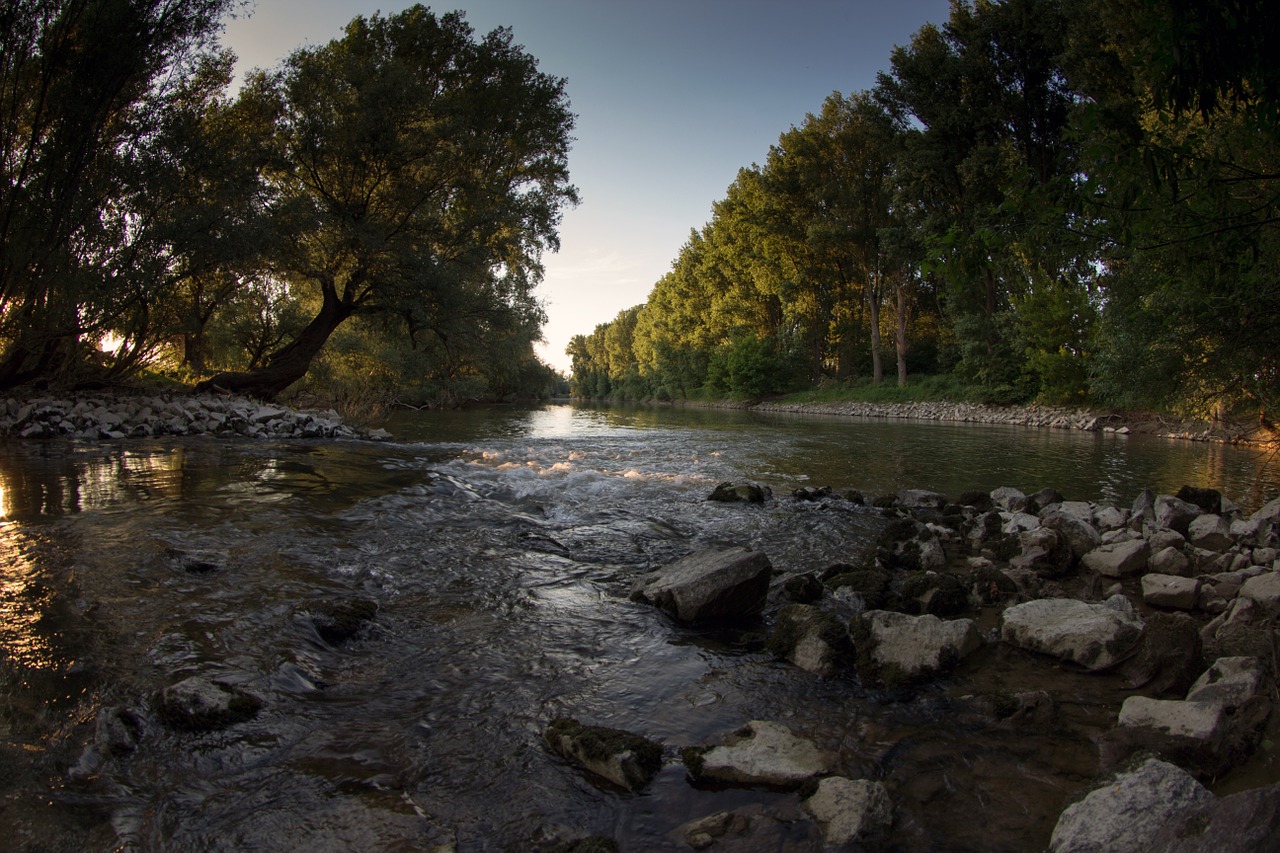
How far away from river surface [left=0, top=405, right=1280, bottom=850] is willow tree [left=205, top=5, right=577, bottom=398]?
552 inches

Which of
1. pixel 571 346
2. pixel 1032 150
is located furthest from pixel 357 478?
pixel 571 346

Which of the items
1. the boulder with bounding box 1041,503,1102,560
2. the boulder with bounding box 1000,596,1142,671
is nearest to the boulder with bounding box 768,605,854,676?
the boulder with bounding box 1000,596,1142,671

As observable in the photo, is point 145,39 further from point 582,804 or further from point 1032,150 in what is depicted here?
point 1032,150

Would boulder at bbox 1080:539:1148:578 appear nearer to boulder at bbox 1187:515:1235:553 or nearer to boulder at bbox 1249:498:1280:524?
boulder at bbox 1187:515:1235:553

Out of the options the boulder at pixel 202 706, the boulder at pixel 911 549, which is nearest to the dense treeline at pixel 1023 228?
the boulder at pixel 911 549

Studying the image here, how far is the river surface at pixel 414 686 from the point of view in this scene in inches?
121

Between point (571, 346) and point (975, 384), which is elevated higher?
point (571, 346)

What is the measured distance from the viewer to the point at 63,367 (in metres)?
19.0

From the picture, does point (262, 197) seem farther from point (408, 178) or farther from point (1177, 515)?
point (1177, 515)

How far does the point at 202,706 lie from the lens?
146 inches

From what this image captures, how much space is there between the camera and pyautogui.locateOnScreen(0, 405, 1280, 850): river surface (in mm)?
3068

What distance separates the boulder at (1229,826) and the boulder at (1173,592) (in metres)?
4.26

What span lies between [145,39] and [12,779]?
20041mm

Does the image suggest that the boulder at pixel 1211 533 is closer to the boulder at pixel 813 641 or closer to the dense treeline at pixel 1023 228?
the dense treeline at pixel 1023 228
